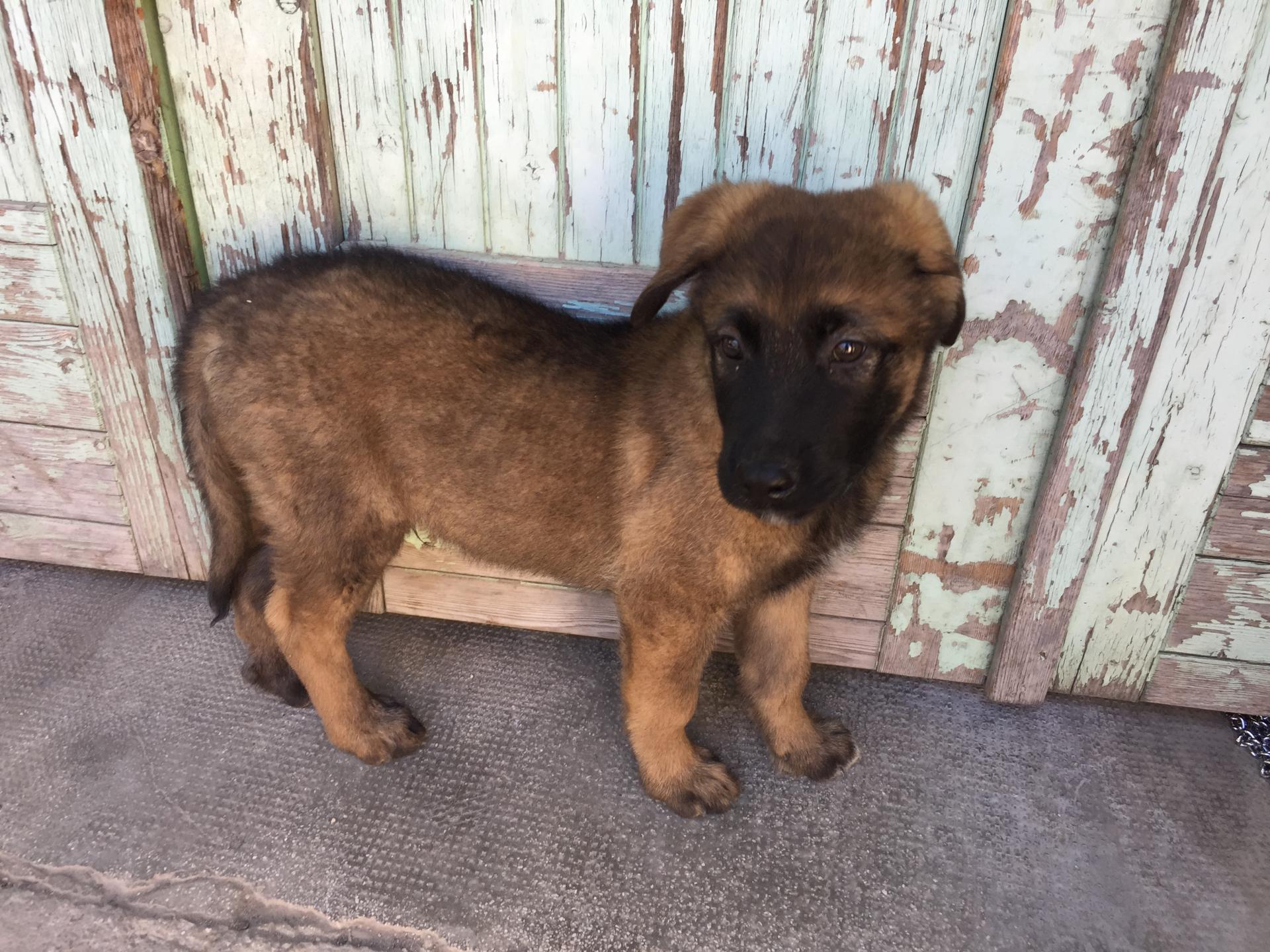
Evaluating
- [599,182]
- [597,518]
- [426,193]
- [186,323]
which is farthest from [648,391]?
[186,323]

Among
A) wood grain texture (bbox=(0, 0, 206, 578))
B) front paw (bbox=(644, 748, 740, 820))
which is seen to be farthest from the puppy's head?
wood grain texture (bbox=(0, 0, 206, 578))

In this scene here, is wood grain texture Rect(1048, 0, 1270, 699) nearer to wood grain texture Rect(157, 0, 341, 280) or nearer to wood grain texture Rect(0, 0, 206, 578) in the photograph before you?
wood grain texture Rect(157, 0, 341, 280)

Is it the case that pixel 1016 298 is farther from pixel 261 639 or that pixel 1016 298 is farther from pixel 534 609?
pixel 261 639

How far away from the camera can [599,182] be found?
89.6 inches

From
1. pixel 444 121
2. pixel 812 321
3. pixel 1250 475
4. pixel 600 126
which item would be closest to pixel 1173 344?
pixel 1250 475

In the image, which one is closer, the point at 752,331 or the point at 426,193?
the point at 752,331

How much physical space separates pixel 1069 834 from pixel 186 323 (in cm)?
280

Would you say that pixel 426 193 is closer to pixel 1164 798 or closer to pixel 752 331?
pixel 752 331

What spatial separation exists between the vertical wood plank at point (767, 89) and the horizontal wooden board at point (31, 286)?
6.91 ft

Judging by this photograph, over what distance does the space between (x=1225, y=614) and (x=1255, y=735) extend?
0.44 m

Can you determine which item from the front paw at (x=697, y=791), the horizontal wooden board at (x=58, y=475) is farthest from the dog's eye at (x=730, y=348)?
the horizontal wooden board at (x=58, y=475)

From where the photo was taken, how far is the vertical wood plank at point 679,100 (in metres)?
2.06

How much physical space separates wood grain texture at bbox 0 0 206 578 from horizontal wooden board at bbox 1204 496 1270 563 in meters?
3.23

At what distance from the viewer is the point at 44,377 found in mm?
2750
